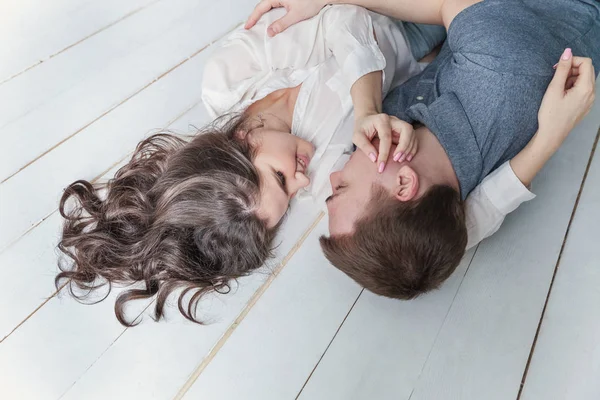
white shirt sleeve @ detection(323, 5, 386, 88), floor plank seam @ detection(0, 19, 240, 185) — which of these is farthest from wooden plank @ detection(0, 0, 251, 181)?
white shirt sleeve @ detection(323, 5, 386, 88)

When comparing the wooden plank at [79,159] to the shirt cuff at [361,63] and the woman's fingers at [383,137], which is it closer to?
the shirt cuff at [361,63]

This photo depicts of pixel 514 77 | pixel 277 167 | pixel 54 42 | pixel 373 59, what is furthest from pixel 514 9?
pixel 54 42

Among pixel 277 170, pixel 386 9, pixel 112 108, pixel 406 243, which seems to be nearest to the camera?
pixel 406 243

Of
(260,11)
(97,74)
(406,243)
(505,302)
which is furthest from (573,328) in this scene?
(97,74)

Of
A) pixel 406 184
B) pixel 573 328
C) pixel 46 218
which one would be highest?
pixel 406 184

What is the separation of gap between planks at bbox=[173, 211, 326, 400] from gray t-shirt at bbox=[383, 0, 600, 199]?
1.15 ft

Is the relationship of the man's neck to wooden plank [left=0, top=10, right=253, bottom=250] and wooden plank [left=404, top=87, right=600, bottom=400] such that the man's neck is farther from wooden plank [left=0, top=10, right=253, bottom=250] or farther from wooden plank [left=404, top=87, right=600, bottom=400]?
wooden plank [left=0, top=10, right=253, bottom=250]

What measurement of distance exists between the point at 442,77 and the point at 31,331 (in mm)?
1003

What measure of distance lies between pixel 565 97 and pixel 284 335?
696mm

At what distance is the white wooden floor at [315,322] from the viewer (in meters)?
0.94

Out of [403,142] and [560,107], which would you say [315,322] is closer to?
[403,142]

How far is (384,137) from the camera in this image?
95 centimetres

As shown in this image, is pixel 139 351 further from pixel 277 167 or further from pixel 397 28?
pixel 397 28

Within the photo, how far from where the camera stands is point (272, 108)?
49.1 inches
